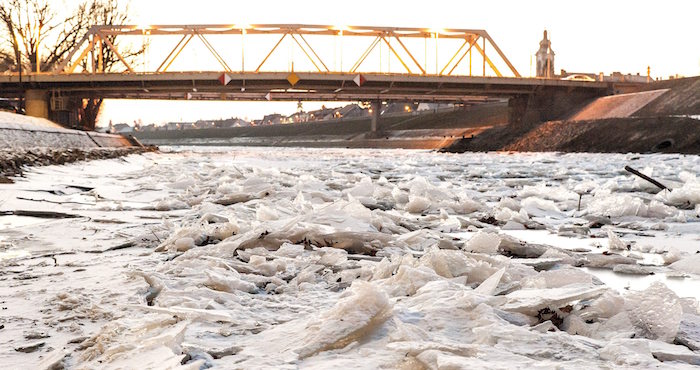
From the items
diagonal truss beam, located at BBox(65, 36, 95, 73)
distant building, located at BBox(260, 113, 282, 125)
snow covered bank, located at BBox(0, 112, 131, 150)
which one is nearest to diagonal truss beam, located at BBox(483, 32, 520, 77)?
diagonal truss beam, located at BBox(65, 36, 95, 73)

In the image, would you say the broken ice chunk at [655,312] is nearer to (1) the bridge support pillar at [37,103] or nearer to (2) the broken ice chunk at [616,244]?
(2) the broken ice chunk at [616,244]

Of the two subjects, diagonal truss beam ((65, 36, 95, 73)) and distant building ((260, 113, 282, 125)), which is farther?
distant building ((260, 113, 282, 125))

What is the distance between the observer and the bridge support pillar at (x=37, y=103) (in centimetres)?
3391

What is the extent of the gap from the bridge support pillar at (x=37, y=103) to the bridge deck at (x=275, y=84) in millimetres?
329

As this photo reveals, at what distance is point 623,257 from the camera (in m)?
2.48

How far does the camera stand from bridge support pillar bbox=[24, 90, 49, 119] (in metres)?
33.9

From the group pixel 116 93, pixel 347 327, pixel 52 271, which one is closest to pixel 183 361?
pixel 347 327

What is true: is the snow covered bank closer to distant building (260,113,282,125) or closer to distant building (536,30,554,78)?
distant building (536,30,554,78)

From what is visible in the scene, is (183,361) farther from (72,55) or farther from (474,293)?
(72,55)

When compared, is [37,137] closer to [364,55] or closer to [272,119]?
[364,55]

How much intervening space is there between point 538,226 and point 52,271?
2499mm

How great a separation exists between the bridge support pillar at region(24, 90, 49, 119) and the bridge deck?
1.08ft

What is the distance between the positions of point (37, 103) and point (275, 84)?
12801 mm

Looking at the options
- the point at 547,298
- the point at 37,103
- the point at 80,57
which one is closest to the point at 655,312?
the point at 547,298
